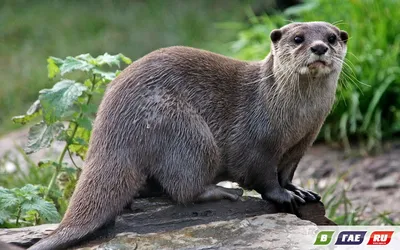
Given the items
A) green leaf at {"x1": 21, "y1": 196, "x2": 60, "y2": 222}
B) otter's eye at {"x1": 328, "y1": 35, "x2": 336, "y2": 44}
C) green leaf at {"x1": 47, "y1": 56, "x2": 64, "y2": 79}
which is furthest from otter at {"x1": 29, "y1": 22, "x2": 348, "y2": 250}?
green leaf at {"x1": 47, "y1": 56, "x2": 64, "y2": 79}

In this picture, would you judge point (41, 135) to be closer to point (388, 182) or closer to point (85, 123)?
point (85, 123)

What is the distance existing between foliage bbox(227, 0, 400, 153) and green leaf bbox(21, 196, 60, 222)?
9.37 ft

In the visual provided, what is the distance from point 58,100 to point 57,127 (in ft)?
0.65

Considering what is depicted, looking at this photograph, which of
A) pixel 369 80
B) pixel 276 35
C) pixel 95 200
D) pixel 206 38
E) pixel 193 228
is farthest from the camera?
pixel 206 38

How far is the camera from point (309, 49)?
3500 millimetres

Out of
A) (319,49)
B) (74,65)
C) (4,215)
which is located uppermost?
(74,65)

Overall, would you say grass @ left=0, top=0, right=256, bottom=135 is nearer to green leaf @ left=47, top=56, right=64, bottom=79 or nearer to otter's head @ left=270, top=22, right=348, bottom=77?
green leaf @ left=47, top=56, right=64, bottom=79

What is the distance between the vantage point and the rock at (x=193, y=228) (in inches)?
130

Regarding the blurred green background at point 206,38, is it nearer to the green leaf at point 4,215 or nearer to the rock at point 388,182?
the rock at point 388,182

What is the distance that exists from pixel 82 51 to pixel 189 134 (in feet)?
17.8

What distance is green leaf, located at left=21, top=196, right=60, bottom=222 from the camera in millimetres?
3568

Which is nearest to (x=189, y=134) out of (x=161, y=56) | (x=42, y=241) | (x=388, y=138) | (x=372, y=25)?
(x=161, y=56)

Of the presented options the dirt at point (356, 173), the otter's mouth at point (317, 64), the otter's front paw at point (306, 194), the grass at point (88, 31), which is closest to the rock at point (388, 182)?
the dirt at point (356, 173)

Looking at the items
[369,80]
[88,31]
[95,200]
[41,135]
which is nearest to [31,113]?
[41,135]
